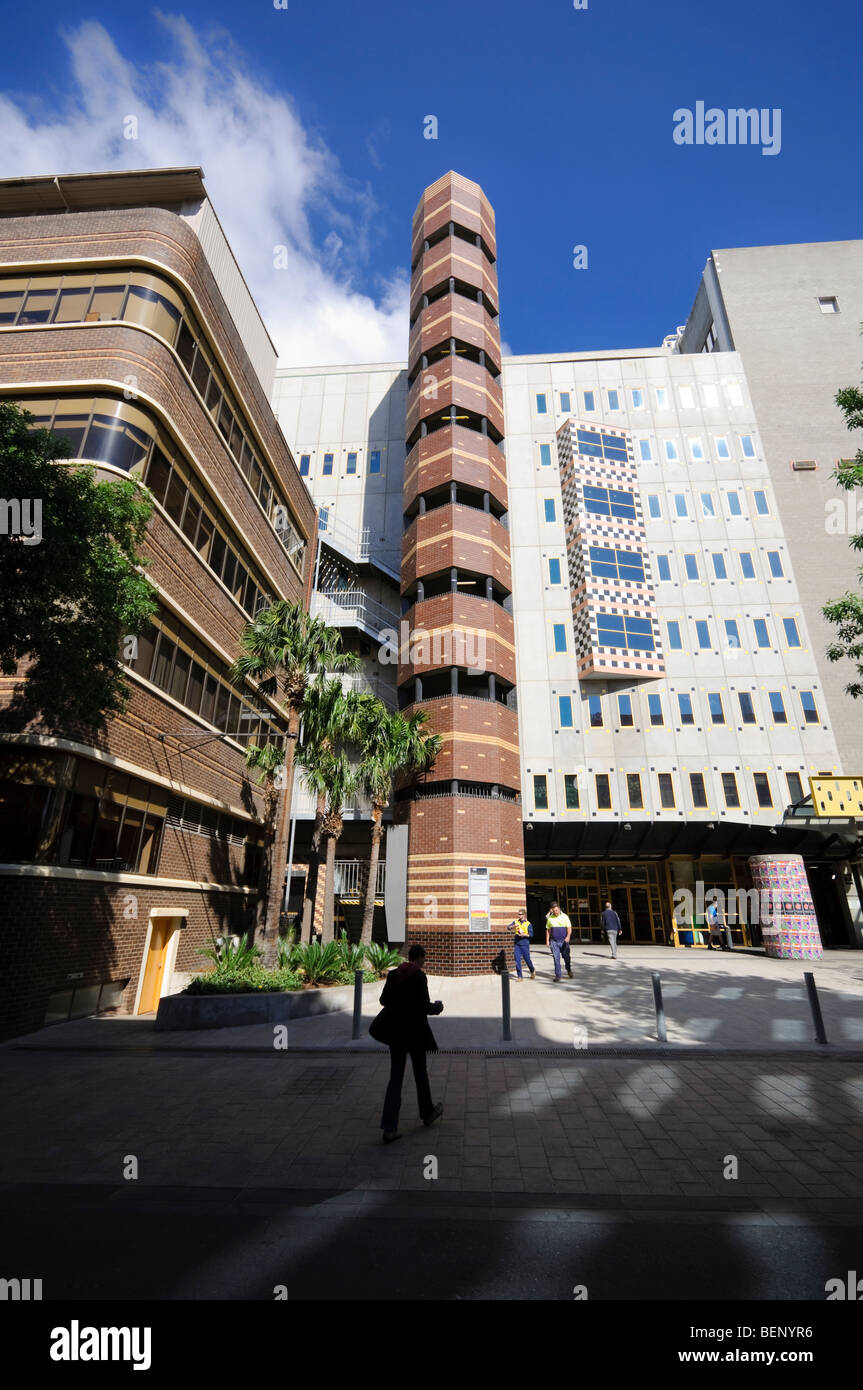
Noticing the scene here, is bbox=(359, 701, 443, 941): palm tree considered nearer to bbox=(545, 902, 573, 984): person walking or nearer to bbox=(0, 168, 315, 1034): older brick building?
bbox=(0, 168, 315, 1034): older brick building

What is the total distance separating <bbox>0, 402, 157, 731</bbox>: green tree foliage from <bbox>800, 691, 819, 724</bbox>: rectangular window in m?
28.2

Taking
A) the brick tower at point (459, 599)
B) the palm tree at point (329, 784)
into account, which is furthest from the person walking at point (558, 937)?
the palm tree at point (329, 784)

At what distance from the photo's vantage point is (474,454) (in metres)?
25.7

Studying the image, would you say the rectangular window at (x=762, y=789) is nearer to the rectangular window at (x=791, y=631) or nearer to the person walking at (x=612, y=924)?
the rectangular window at (x=791, y=631)

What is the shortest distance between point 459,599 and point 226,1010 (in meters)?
15.6

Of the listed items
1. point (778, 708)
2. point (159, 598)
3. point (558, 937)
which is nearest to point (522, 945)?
point (558, 937)

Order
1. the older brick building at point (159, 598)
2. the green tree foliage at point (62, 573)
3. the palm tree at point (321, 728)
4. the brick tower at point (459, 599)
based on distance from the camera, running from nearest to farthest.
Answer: the green tree foliage at point (62, 573)
the older brick building at point (159, 598)
the palm tree at point (321, 728)
the brick tower at point (459, 599)

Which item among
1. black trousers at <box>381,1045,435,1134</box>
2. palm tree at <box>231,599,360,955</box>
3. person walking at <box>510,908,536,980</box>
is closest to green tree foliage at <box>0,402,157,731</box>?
palm tree at <box>231,599,360,955</box>

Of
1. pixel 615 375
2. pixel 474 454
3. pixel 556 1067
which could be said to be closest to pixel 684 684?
pixel 474 454

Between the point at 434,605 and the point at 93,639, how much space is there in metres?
15.4

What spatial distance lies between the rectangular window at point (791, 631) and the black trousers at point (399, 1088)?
2933 centimetres

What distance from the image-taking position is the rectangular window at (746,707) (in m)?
28.1

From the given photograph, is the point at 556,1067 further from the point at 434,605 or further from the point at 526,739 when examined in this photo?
the point at 526,739

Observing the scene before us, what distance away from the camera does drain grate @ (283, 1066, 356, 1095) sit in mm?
7652
